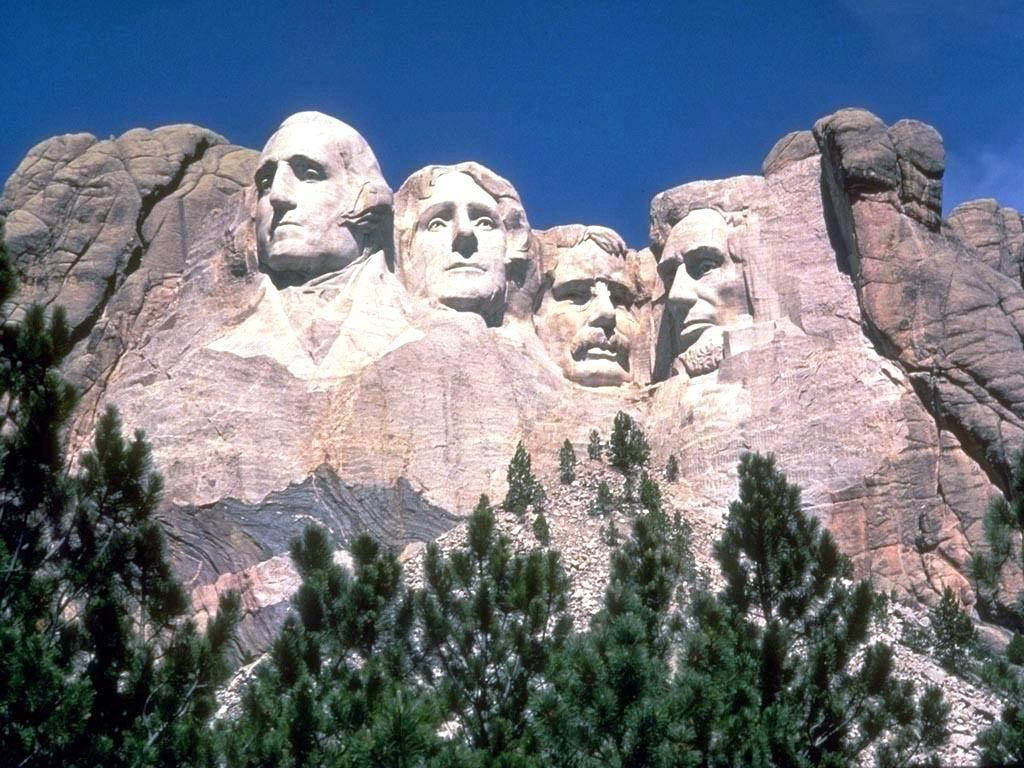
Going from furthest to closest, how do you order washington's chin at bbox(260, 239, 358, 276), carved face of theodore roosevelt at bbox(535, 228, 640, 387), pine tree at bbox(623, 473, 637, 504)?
carved face of theodore roosevelt at bbox(535, 228, 640, 387) < washington's chin at bbox(260, 239, 358, 276) < pine tree at bbox(623, 473, 637, 504)

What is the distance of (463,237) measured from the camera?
78.3ft

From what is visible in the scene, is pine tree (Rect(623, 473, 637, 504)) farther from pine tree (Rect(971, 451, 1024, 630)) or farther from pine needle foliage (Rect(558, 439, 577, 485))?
pine tree (Rect(971, 451, 1024, 630))

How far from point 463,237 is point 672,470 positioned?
3907 mm

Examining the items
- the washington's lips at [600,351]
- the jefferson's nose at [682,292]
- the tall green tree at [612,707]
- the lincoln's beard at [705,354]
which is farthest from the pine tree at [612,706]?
the washington's lips at [600,351]

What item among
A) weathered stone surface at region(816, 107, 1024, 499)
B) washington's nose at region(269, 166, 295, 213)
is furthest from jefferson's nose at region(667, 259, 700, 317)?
washington's nose at region(269, 166, 295, 213)

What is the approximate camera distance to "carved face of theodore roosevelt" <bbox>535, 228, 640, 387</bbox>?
80.3ft

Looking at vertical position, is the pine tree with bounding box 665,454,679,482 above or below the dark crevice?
below

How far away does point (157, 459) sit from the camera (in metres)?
21.2

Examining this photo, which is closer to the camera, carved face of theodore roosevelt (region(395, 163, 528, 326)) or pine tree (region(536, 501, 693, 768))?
pine tree (region(536, 501, 693, 768))

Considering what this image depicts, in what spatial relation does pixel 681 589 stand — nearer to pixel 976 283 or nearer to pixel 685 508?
pixel 685 508

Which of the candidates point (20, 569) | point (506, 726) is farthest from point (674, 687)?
point (20, 569)

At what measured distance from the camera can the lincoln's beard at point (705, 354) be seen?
2311 cm

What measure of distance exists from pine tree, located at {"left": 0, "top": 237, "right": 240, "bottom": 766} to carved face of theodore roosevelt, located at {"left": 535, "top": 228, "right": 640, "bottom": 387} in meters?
10.1

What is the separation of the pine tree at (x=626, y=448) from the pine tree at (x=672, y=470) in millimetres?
258
